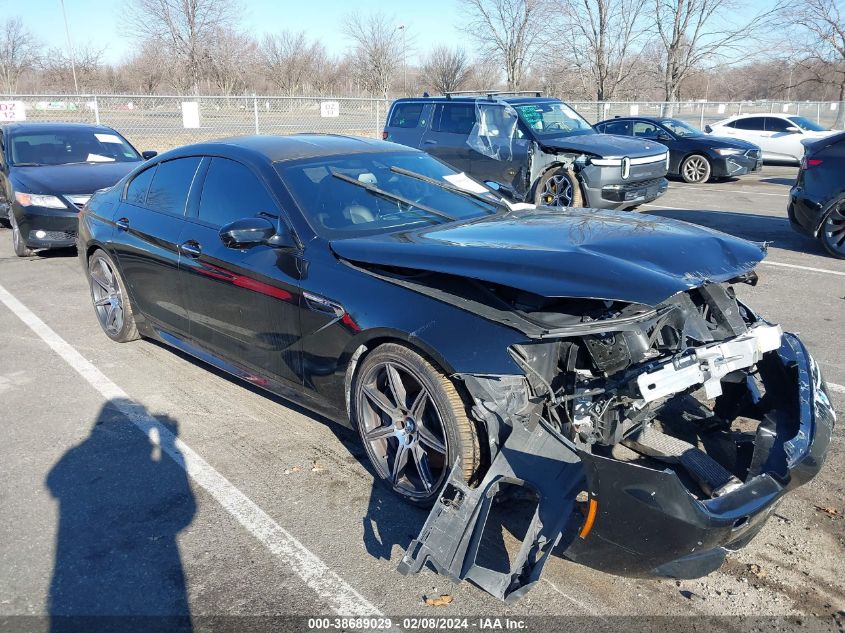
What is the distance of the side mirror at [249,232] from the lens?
367 centimetres

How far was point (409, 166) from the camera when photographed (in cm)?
460

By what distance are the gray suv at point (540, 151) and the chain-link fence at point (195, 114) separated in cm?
829

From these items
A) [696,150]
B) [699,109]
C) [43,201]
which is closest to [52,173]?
[43,201]

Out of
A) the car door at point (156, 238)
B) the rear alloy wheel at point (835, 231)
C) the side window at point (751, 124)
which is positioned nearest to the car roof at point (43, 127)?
the car door at point (156, 238)

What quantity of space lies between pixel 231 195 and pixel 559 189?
7296 millimetres

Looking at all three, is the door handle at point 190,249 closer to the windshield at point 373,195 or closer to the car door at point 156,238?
the car door at point 156,238

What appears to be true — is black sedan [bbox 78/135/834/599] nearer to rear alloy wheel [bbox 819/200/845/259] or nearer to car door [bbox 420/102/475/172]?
rear alloy wheel [bbox 819/200/845/259]

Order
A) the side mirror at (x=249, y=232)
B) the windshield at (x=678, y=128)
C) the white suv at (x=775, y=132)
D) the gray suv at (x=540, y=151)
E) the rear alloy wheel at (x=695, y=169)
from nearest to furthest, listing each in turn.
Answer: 1. the side mirror at (x=249, y=232)
2. the gray suv at (x=540, y=151)
3. the rear alloy wheel at (x=695, y=169)
4. the windshield at (x=678, y=128)
5. the white suv at (x=775, y=132)

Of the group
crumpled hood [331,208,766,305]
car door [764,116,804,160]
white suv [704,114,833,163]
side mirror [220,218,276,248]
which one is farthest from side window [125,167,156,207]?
car door [764,116,804,160]

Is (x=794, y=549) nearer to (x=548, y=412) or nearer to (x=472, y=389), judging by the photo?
(x=548, y=412)

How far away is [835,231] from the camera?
834 cm

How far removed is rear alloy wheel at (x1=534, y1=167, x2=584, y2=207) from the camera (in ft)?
34.1

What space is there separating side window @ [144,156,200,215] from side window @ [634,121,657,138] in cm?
1414

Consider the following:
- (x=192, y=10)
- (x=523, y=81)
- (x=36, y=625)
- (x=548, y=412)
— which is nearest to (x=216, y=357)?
(x=36, y=625)
